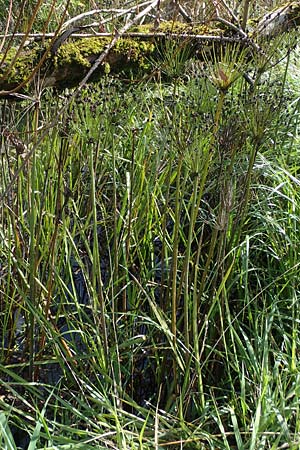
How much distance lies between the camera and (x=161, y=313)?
1.74 m

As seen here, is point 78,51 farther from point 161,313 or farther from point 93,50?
point 161,313

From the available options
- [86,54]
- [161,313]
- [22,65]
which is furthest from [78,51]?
[161,313]

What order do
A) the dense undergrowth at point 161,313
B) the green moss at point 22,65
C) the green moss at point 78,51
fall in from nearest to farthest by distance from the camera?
the dense undergrowth at point 161,313, the green moss at point 22,65, the green moss at point 78,51

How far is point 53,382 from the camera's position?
1.94 m

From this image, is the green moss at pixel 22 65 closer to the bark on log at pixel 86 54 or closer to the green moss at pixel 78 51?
the bark on log at pixel 86 54

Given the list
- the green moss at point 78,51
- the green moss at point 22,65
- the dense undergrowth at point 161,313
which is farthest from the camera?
the green moss at point 78,51

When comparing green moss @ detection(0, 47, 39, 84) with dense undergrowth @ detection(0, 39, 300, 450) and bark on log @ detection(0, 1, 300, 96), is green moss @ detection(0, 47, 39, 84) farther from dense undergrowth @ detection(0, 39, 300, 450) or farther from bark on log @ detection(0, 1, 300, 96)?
dense undergrowth @ detection(0, 39, 300, 450)

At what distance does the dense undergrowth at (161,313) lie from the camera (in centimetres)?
154

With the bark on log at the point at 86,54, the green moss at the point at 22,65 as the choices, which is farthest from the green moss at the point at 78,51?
the green moss at the point at 22,65

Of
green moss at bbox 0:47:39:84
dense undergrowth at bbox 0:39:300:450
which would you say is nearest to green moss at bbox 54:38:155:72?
green moss at bbox 0:47:39:84

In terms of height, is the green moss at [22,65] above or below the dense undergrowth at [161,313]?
above

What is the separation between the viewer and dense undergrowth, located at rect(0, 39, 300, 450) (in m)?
1.54

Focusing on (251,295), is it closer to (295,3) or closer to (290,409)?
(290,409)

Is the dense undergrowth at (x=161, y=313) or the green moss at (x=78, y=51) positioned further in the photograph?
the green moss at (x=78, y=51)
